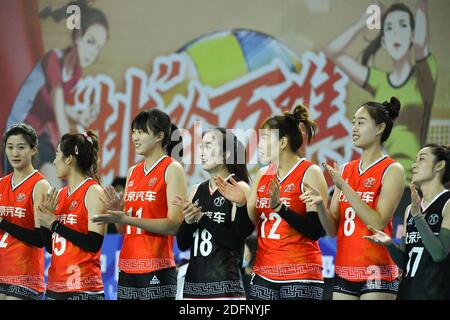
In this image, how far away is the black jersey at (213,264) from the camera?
16.7 ft

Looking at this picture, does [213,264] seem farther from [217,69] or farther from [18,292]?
[217,69]

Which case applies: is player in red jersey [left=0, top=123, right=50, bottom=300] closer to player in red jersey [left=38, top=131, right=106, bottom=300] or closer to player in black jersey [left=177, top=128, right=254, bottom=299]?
player in red jersey [left=38, top=131, right=106, bottom=300]

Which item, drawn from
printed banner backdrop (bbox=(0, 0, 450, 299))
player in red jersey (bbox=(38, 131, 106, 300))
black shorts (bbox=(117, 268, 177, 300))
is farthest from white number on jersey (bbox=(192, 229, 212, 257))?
printed banner backdrop (bbox=(0, 0, 450, 299))

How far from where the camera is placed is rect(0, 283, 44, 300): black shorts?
5594 mm

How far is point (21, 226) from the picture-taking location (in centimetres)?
561

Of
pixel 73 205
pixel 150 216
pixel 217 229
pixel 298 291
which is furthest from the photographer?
pixel 73 205

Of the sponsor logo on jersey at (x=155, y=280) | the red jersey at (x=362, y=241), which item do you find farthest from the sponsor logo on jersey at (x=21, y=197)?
the red jersey at (x=362, y=241)

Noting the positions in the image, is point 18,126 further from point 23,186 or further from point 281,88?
point 281,88

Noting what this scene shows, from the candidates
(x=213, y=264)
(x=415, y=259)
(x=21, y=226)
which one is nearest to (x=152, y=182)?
(x=213, y=264)

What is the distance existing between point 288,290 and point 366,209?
69 cm

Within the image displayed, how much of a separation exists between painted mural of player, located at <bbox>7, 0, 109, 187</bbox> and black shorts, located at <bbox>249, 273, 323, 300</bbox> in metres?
3.86

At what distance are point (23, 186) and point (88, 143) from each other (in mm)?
633

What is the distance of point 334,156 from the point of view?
323 inches
